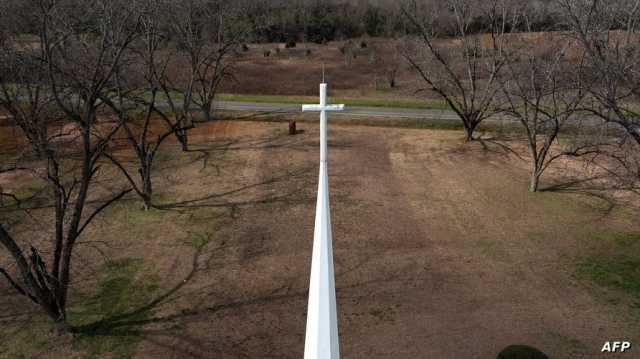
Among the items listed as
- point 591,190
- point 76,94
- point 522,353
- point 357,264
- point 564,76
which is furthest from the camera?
point 76,94

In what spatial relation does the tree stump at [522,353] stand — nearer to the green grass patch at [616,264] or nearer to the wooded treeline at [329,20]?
the green grass patch at [616,264]

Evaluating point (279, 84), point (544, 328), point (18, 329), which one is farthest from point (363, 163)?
point (279, 84)

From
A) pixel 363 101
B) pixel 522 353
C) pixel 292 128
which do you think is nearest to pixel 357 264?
pixel 522 353

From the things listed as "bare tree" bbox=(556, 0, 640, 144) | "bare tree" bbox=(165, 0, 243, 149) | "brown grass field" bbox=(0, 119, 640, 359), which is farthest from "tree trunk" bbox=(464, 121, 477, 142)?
"bare tree" bbox=(165, 0, 243, 149)

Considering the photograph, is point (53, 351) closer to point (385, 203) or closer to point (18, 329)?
point (18, 329)

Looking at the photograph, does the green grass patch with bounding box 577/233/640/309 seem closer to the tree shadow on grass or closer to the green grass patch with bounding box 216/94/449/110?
the tree shadow on grass

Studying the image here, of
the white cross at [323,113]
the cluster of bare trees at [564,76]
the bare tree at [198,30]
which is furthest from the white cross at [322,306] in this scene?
the bare tree at [198,30]

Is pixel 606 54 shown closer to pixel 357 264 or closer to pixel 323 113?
pixel 357 264
